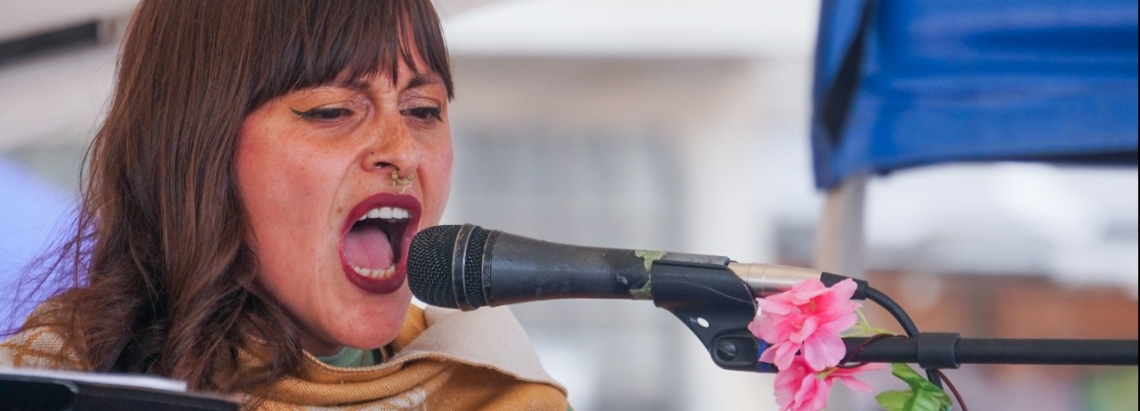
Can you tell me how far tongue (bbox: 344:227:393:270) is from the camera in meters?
1.36

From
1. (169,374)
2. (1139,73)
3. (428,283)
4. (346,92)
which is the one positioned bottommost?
(169,374)

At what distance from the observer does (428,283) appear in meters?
1.06

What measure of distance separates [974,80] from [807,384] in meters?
1.09

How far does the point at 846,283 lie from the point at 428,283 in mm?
371

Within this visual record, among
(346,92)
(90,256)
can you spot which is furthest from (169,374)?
(346,92)

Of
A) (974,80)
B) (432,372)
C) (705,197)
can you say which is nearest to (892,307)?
(432,372)

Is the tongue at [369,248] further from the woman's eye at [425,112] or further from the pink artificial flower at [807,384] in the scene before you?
the pink artificial flower at [807,384]

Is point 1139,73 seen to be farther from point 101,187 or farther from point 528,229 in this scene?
point 528,229

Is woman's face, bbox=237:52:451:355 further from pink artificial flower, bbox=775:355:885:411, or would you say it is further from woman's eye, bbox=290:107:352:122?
pink artificial flower, bbox=775:355:885:411

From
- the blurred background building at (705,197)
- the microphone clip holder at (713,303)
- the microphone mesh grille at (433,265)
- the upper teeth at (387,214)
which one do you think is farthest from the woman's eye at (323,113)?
the blurred background building at (705,197)

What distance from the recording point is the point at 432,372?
1.33 meters

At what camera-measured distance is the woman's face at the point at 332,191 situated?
125 cm

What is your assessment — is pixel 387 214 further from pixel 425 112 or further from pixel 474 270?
pixel 474 270

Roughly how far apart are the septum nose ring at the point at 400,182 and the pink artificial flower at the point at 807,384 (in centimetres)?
51
